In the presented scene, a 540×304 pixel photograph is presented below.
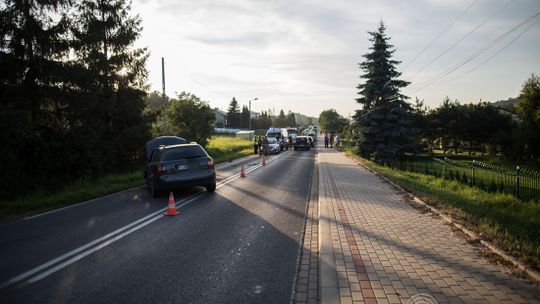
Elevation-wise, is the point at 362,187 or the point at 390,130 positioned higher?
the point at 390,130

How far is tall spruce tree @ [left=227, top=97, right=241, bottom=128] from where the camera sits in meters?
124

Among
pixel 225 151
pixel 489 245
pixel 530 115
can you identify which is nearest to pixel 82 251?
pixel 489 245

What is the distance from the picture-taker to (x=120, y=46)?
803 inches

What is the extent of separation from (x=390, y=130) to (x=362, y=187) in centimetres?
1653

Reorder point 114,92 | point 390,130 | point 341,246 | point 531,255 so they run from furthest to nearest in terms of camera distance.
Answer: point 390,130 < point 114,92 < point 341,246 < point 531,255

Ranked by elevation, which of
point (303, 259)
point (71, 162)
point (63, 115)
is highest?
point (63, 115)

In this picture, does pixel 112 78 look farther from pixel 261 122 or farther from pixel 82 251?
pixel 261 122

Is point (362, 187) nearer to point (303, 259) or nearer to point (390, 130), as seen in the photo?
point (303, 259)

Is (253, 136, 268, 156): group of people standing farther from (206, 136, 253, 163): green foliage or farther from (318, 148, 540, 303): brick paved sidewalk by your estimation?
(318, 148, 540, 303): brick paved sidewalk

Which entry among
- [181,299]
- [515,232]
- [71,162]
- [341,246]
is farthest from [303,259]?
[71,162]

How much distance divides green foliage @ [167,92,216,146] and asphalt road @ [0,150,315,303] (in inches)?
986

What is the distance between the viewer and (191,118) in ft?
115

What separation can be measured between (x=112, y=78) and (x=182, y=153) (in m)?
11.0

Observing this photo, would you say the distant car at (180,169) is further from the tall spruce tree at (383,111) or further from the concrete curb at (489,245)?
the tall spruce tree at (383,111)
